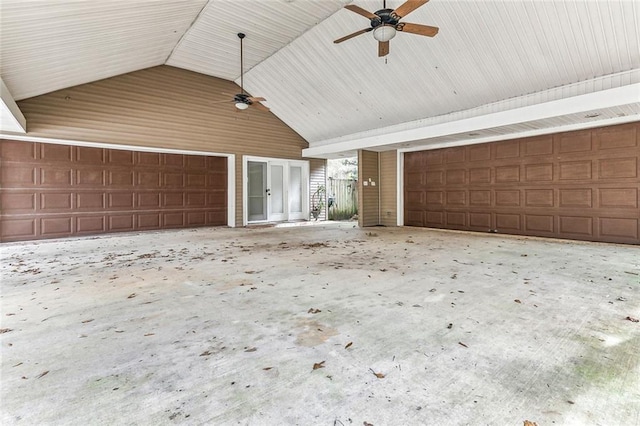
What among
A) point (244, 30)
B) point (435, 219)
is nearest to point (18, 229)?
point (244, 30)

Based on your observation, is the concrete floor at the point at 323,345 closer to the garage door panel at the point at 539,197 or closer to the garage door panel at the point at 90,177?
the garage door panel at the point at 539,197

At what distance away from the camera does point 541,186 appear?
7.32 metres

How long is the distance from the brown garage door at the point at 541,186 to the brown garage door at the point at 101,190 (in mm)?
6849

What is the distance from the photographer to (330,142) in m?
11.3

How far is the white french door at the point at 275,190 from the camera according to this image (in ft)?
37.2

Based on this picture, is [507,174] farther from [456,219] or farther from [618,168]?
[618,168]

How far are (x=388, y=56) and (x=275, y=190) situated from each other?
21.1 feet

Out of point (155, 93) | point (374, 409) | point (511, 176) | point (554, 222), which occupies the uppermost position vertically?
point (155, 93)

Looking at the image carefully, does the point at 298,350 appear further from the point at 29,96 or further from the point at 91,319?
the point at 29,96

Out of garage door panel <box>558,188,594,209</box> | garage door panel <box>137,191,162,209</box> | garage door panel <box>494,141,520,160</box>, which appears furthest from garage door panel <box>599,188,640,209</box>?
garage door panel <box>137,191,162,209</box>

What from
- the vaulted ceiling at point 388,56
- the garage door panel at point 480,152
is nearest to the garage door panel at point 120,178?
the vaulted ceiling at point 388,56

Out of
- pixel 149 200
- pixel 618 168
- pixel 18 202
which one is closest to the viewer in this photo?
pixel 618 168

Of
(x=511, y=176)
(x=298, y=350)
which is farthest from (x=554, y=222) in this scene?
(x=298, y=350)

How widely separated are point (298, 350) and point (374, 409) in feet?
2.30
